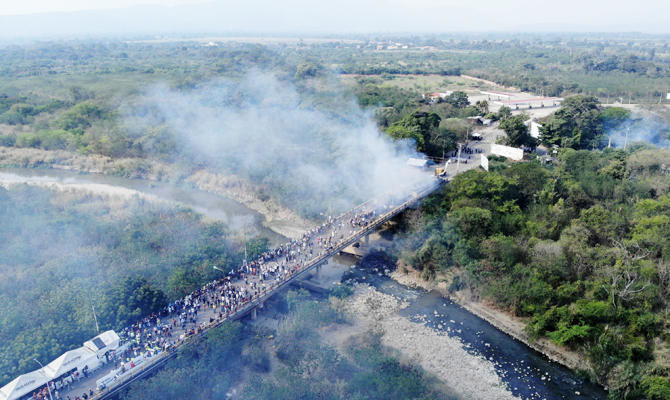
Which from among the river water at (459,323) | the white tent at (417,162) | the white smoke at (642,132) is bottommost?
the river water at (459,323)

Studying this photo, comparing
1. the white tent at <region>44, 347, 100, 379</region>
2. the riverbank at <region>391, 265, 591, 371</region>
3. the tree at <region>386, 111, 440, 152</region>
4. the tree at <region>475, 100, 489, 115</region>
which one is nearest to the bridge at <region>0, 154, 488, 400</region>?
the white tent at <region>44, 347, 100, 379</region>

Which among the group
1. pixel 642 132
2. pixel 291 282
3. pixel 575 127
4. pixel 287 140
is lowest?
pixel 291 282

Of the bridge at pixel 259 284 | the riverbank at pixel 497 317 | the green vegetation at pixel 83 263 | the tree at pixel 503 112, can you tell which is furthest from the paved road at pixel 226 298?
the tree at pixel 503 112

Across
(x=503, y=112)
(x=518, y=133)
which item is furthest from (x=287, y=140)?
(x=503, y=112)

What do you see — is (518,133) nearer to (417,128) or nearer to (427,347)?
(417,128)

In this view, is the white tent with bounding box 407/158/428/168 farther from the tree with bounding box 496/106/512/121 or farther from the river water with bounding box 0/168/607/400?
the tree with bounding box 496/106/512/121

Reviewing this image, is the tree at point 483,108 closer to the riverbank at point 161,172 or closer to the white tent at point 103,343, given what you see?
the riverbank at point 161,172
